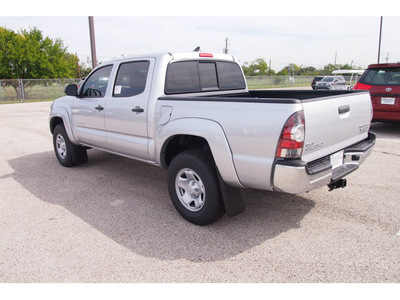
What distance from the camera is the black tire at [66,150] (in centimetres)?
591

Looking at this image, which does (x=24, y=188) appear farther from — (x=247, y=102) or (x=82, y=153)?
(x=247, y=102)

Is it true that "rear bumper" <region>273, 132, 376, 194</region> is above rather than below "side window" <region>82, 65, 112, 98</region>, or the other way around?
below

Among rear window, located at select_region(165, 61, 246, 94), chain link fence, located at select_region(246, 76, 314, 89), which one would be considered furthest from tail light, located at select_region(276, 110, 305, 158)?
chain link fence, located at select_region(246, 76, 314, 89)

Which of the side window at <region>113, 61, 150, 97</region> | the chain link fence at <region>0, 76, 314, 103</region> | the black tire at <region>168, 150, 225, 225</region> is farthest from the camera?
the chain link fence at <region>0, 76, 314, 103</region>

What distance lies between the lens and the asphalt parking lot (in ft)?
9.05

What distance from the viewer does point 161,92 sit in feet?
13.2

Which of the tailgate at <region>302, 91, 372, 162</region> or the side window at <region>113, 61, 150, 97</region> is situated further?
the side window at <region>113, 61, 150, 97</region>

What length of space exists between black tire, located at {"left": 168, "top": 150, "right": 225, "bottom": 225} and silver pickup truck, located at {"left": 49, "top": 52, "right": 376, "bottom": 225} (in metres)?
0.01

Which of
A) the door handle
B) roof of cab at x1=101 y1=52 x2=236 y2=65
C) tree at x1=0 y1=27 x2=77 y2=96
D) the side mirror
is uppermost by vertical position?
tree at x1=0 y1=27 x2=77 y2=96

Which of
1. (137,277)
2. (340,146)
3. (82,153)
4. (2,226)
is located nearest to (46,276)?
(137,277)

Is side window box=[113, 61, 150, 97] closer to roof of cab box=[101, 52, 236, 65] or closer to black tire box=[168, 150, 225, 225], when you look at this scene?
roof of cab box=[101, 52, 236, 65]

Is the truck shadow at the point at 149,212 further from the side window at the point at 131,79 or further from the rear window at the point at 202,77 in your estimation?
the rear window at the point at 202,77

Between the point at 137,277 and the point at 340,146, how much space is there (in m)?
2.35

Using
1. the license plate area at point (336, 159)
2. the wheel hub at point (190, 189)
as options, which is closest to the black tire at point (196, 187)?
the wheel hub at point (190, 189)
